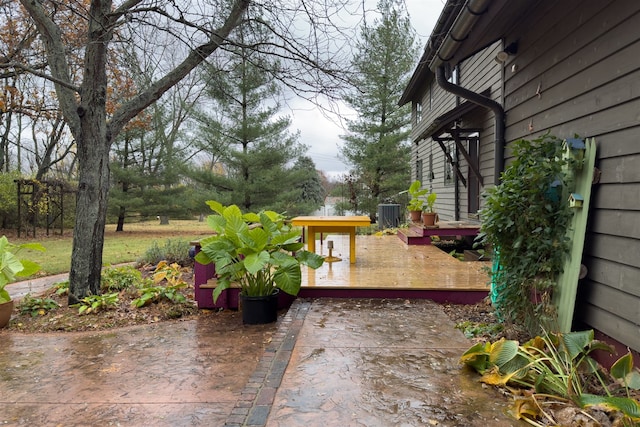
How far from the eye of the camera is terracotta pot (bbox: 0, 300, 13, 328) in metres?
4.08

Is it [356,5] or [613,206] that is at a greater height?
[356,5]

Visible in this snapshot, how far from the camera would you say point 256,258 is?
354 centimetres

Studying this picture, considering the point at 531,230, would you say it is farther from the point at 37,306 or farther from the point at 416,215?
the point at 416,215

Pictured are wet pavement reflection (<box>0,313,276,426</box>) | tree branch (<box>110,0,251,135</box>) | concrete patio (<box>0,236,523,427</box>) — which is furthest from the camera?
tree branch (<box>110,0,251,135</box>)

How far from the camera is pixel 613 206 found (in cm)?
243

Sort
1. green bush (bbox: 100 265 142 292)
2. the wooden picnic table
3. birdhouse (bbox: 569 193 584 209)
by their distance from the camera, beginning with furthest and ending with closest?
1. green bush (bbox: 100 265 142 292)
2. the wooden picnic table
3. birdhouse (bbox: 569 193 584 209)

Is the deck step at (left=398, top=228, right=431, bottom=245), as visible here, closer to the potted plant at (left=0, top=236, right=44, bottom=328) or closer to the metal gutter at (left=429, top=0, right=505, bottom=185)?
the metal gutter at (left=429, top=0, right=505, bottom=185)

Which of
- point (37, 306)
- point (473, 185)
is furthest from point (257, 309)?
point (473, 185)

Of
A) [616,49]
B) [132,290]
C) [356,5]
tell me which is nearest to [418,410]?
[616,49]

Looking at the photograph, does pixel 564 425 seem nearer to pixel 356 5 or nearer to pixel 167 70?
pixel 356 5

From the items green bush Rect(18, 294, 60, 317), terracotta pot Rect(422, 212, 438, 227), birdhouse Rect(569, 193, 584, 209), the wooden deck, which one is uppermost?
birdhouse Rect(569, 193, 584, 209)

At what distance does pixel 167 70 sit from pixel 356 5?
2.40 metres

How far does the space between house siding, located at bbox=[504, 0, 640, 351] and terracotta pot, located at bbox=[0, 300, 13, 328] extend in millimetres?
5107

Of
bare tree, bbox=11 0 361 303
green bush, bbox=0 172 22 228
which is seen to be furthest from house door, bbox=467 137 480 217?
green bush, bbox=0 172 22 228
